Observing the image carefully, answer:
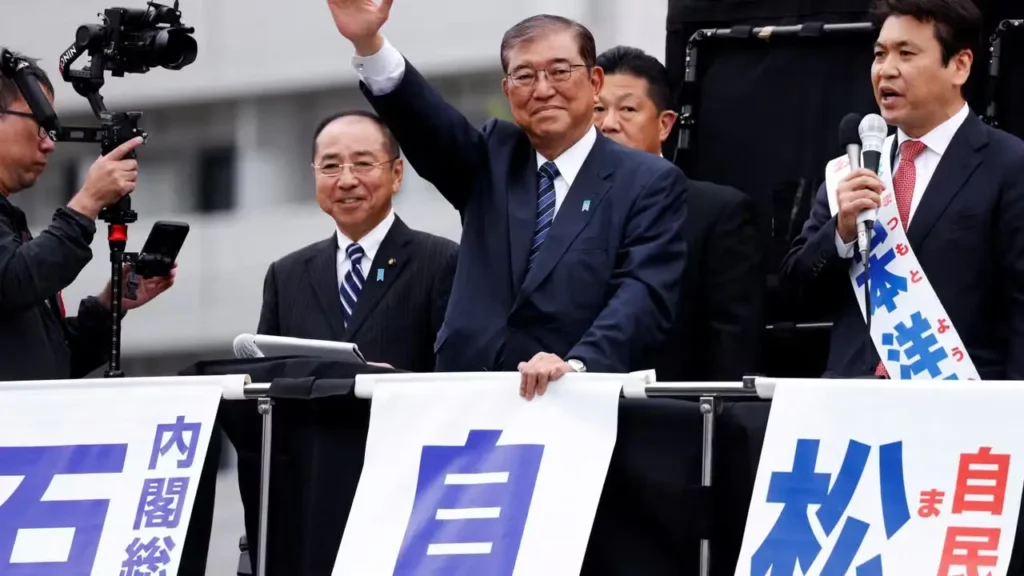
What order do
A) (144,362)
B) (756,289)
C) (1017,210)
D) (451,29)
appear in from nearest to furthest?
(1017,210)
(756,289)
(451,29)
(144,362)

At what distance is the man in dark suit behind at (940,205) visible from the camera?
486 centimetres

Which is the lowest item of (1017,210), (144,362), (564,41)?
(144,362)

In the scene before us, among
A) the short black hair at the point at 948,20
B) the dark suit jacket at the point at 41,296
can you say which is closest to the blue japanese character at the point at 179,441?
the dark suit jacket at the point at 41,296

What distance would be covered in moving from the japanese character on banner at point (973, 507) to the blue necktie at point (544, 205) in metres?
1.41

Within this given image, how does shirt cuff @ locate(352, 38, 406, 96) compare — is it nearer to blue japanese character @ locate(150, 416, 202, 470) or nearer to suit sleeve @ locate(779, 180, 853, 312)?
blue japanese character @ locate(150, 416, 202, 470)

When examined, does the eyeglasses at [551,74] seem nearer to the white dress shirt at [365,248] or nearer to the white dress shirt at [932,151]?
the white dress shirt at [932,151]

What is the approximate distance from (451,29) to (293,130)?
2.89m

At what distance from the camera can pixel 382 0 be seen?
15.4 feet

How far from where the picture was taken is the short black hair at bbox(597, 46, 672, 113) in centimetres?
654

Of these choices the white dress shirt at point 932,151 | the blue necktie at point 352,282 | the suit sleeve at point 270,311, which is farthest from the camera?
the suit sleeve at point 270,311

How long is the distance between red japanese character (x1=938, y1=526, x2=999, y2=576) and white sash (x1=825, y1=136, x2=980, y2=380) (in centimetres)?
81

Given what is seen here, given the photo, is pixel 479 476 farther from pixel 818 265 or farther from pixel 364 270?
pixel 364 270

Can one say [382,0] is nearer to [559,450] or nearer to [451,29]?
[559,450]

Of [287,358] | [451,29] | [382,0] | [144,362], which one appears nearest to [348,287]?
[287,358]
